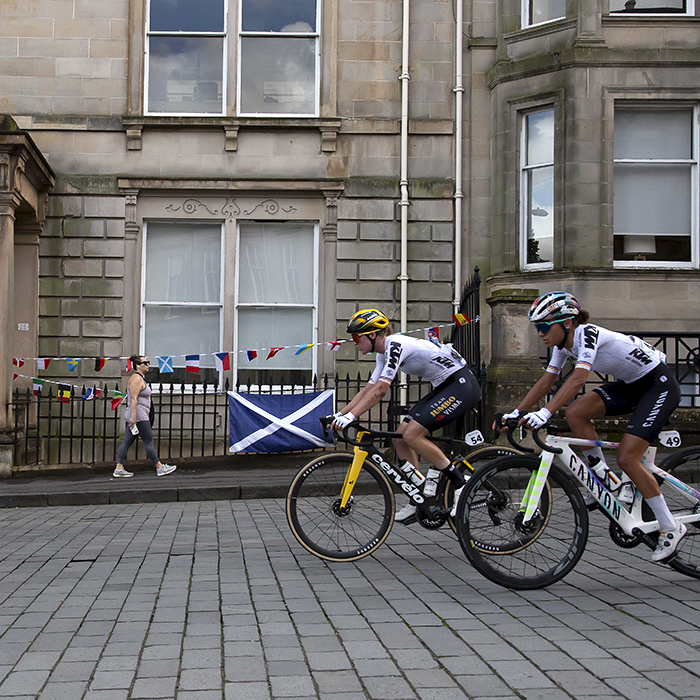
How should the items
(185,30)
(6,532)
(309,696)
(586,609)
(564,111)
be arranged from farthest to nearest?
(185,30) → (564,111) → (6,532) → (586,609) → (309,696)

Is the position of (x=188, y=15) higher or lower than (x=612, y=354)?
higher

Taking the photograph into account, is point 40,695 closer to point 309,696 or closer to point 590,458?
point 309,696

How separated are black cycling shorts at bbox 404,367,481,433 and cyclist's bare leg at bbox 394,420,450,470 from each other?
0.21 ft

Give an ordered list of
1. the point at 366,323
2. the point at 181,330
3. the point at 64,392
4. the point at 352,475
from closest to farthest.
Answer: the point at 352,475
the point at 366,323
the point at 64,392
the point at 181,330

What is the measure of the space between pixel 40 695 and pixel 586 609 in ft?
9.41

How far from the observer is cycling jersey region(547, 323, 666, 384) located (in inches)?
208

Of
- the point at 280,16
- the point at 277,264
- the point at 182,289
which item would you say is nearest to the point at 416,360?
the point at 277,264

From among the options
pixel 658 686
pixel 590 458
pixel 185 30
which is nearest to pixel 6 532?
pixel 590 458

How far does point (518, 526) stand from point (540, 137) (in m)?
10.5

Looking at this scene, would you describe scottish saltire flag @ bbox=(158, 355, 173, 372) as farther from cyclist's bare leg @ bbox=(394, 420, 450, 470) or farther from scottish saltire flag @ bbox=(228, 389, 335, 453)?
cyclist's bare leg @ bbox=(394, 420, 450, 470)

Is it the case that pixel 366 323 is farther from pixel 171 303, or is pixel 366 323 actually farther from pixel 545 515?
pixel 171 303

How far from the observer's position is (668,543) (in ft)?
17.0

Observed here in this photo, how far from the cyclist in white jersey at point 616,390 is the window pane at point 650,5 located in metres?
10.4

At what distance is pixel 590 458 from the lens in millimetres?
5438
